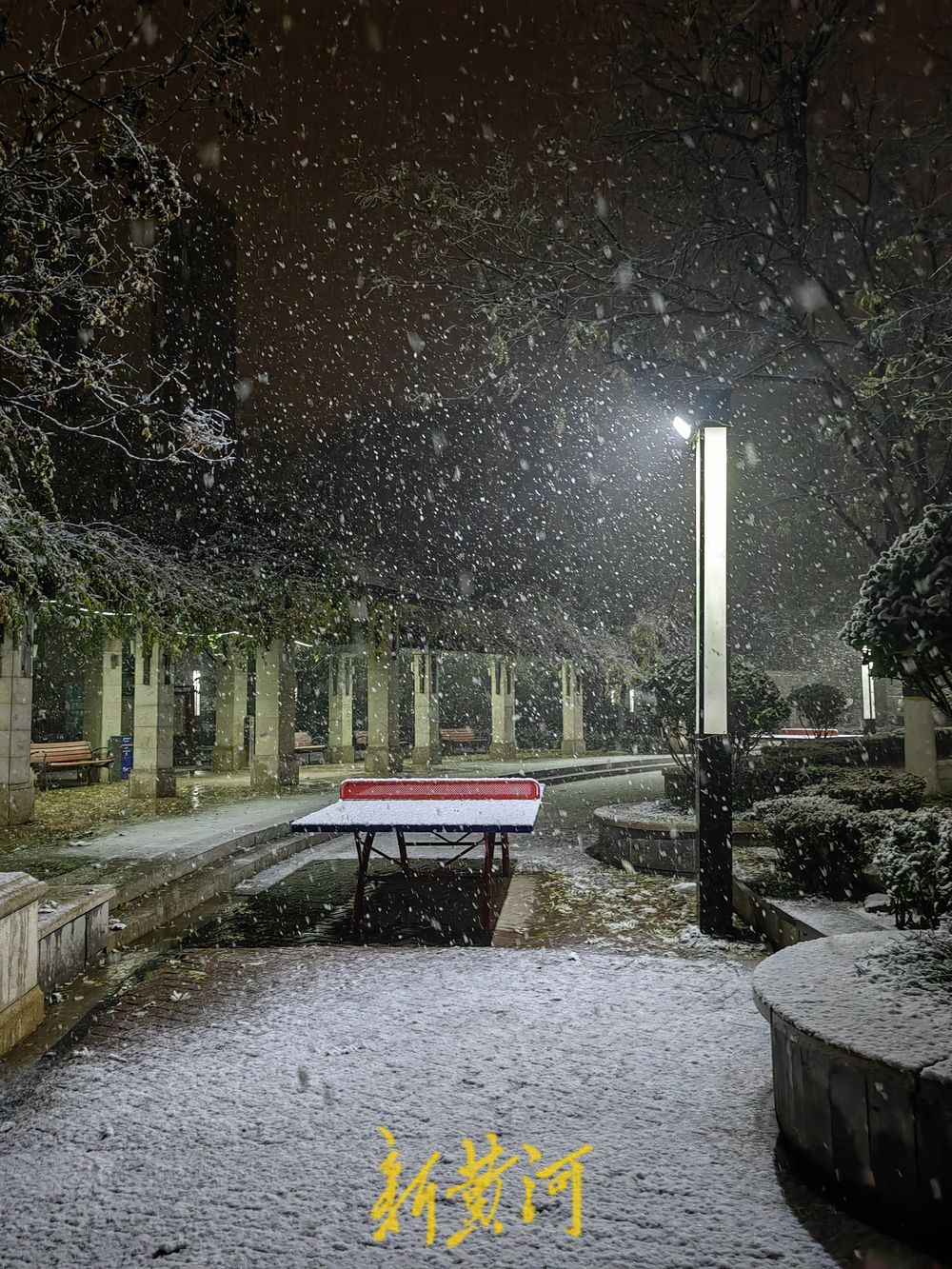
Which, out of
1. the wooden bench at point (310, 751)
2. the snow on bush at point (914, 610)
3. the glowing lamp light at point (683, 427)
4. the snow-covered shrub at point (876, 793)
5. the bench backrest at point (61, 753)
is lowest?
the wooden bench at point (310, 751)

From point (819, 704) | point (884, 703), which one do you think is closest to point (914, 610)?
point (819, 704)

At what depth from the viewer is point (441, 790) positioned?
8.81 meters

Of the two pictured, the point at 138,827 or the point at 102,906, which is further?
the point at 138,827

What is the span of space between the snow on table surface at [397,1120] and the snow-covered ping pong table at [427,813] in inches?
46.9

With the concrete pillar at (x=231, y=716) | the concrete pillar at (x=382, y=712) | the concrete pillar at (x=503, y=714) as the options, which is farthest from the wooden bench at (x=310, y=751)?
the concrete pillar at (x=503, y=714)

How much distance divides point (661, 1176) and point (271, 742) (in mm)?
14830

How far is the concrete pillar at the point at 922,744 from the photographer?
44.2 feet

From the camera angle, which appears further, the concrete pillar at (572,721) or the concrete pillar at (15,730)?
the concrete pillar at (572,721)

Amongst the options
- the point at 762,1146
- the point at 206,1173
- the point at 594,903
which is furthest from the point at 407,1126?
the point at 594,903

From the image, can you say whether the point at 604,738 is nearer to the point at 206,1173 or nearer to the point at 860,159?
the point at 860,159

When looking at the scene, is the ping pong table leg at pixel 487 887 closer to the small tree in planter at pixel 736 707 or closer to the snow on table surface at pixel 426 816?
the snow on table surface at pixel 426 816

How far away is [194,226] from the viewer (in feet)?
66.0

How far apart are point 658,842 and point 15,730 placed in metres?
9.66

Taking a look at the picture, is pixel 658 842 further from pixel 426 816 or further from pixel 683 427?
pixel 683 427
